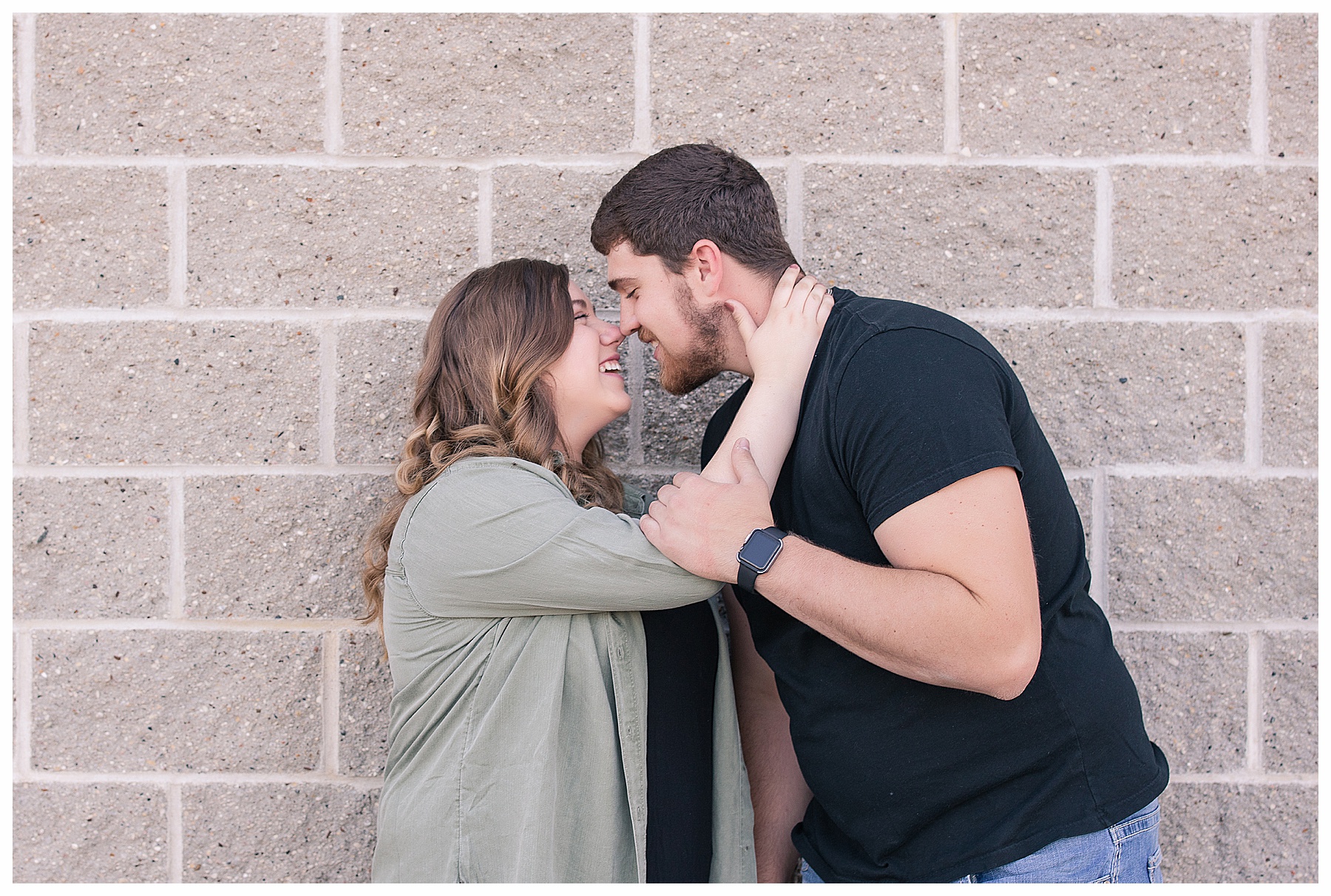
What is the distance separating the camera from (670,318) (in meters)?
1.84

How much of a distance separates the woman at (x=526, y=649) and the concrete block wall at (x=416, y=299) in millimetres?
471

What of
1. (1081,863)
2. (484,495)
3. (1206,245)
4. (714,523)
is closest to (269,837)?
(484,495)

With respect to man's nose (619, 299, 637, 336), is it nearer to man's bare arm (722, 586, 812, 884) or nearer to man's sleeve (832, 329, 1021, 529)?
man's sleeve (832, 329, 1021, 529)

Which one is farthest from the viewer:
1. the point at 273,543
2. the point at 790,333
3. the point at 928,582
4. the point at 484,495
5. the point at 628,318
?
the point at 273,543

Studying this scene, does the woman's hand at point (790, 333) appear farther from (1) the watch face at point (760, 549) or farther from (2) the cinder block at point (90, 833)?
(2) the cinder block at point (90, 833)

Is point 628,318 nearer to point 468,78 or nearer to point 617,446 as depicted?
point 617,446

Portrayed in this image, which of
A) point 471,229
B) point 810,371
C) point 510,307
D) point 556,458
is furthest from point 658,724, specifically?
point 471,229

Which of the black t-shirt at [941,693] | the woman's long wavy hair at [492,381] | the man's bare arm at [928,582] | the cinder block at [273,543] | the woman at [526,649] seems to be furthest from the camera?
the cinder block at [273,543]

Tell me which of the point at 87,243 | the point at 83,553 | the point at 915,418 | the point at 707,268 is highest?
the point at 87,243

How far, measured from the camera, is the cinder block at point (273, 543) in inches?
81.5

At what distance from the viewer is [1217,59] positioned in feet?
6.88

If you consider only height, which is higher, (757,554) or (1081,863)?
(757,554)

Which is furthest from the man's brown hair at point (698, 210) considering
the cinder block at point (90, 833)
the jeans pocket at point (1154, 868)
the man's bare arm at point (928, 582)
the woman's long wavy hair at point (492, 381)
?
the cinder block at point (90, 833)

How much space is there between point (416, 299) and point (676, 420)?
2.38ft
